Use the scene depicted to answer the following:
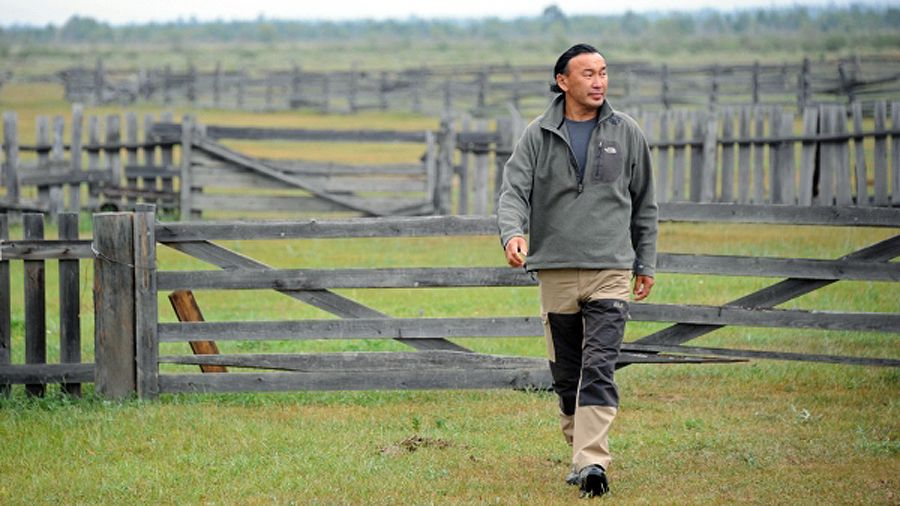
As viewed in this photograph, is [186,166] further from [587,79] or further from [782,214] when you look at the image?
[587,79]

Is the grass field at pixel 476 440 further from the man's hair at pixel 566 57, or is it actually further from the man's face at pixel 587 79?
the man's hair at pixel 566 57

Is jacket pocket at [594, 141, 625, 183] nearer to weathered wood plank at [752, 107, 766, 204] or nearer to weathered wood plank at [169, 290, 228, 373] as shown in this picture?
weathered wood plank at [169, 290, 228, 373]

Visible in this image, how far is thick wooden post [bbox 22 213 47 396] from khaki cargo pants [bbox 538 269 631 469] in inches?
154

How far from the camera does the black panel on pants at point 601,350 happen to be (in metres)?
6.74

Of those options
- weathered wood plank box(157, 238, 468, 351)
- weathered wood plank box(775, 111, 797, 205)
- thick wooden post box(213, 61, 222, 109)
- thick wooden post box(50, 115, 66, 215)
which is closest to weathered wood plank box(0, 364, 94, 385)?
weathered wood plank box(157, 238, 468, 351)

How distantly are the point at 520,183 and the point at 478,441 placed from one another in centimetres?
181

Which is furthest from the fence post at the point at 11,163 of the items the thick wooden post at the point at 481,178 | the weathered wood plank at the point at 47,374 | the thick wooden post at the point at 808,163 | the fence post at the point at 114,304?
the fence post at the point at 114,304

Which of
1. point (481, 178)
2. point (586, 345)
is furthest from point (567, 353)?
point (481, 178)

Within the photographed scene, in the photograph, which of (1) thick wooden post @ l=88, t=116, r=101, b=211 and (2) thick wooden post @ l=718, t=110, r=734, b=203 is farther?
(1) thick wooden post @ l=88, t=116, r=101, b=211

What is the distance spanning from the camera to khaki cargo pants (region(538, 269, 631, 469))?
22.0ft

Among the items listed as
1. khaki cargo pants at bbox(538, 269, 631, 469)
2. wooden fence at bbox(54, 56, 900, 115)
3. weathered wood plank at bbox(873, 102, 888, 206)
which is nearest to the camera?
khaki cargo pants at bbox(538, 269, 631, 469)

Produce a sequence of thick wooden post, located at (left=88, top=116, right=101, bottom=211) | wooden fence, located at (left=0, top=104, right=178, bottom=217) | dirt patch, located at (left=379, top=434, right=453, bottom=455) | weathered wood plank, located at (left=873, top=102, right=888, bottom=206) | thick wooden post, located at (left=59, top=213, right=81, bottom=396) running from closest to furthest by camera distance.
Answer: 1. dirt patch, located at (left=379, top=434, right=453, bottom=455)
2. thick wooden post, located at (left=59, top=213, right=81, bottom=396)
3. weathered wood plank, located at (left=873, top=102, right=888, bottom=206)
4. wooden fence, located at (left=0, top=104, right=178, bottom=217)
5. thick wooden post, located at (left=88, top=116, right=101, bottom=211)

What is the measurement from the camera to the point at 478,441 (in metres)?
8.05

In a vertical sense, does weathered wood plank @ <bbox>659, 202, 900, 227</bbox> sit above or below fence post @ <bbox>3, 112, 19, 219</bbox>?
above
